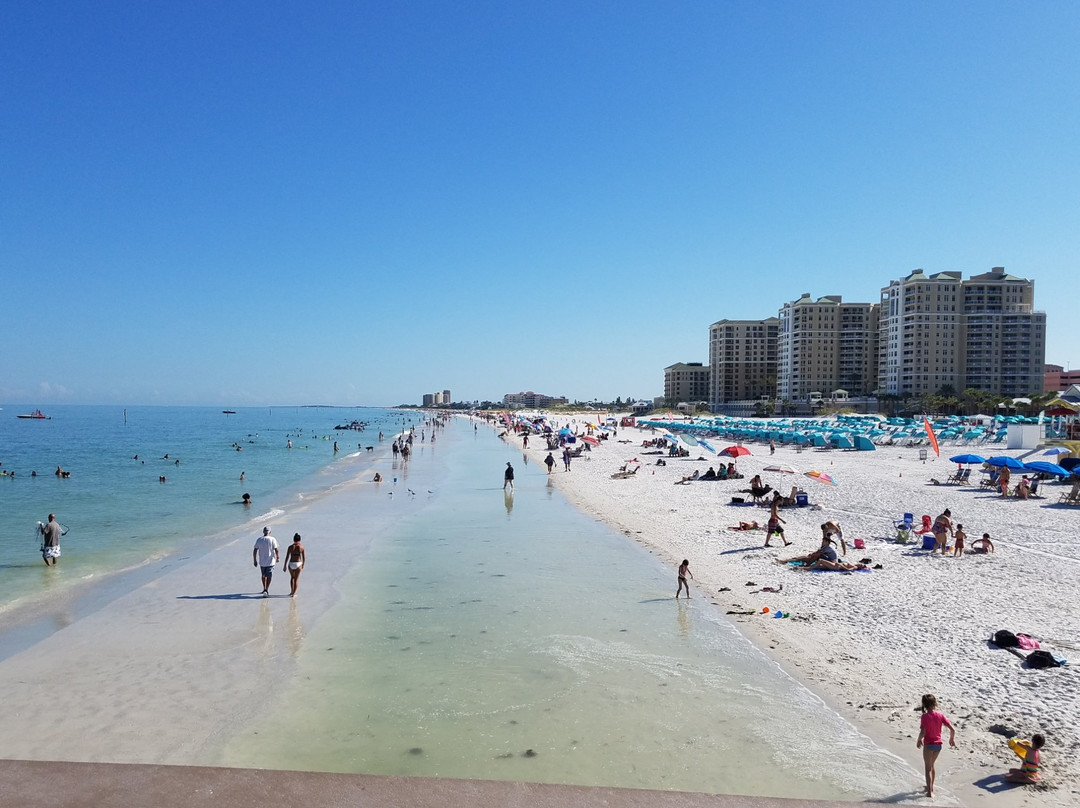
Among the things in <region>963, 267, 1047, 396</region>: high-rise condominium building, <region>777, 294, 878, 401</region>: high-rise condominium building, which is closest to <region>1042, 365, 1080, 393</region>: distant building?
<region>963, 267, 1047, 396</region>: high-rise condominium building

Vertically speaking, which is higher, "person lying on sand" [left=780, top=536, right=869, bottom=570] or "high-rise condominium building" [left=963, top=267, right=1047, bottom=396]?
"high-rise condominium building" [left=963, top=267, right=1047, bottom=396]

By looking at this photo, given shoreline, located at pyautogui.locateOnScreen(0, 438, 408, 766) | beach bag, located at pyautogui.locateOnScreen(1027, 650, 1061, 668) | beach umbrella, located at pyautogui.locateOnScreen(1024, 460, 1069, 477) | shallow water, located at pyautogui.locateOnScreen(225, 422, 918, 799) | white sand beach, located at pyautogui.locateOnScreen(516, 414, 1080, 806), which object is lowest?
shoreline, located at pyautogui.locateOnScreen(0, 438, 408, 766)

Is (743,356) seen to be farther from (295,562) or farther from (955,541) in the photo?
(295,562)

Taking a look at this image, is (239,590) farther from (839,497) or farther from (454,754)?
(839,497)

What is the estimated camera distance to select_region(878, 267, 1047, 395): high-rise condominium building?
112625mm

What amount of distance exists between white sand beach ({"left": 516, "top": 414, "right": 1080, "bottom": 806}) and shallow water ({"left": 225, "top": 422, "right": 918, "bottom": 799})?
26.4 inches

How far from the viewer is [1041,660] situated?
352 inches

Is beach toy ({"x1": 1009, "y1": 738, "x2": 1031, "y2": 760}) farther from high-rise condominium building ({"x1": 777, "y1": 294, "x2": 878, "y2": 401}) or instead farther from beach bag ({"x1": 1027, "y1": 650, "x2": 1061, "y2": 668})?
high-rise condominium building ({"x1": 777, "y1": 294, "x2": 878, "y2": 401})

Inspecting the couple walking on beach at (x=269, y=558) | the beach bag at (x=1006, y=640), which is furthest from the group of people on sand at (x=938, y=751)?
the couple walking on beach at (x=269, y=558)

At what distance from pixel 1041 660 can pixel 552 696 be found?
21.6 ft

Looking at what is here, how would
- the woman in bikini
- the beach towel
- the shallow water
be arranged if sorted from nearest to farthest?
1. the shallow water
2. the beach towel
3. the woman in bikini

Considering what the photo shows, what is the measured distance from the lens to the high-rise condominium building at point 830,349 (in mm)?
133750

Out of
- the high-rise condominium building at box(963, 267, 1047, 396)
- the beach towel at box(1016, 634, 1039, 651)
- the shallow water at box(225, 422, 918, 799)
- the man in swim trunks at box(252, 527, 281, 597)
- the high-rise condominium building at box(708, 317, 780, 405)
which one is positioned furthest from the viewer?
the high-rise condominium building at box(708, 317, 780, 405)

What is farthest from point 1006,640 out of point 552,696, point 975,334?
point 975,334
